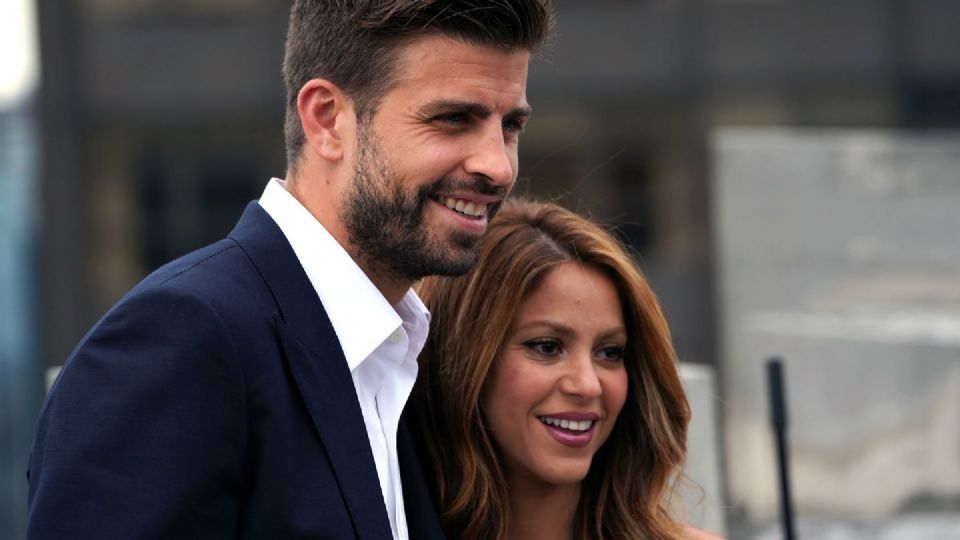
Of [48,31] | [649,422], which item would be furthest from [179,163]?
[649,422]

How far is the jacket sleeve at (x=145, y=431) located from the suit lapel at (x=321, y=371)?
0.18m

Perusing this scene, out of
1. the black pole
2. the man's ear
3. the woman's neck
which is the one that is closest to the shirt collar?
the man's ear

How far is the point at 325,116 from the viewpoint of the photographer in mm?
2703

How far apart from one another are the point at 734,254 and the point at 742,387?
60cm

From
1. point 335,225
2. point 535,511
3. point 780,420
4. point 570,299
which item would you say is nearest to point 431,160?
point 335,225

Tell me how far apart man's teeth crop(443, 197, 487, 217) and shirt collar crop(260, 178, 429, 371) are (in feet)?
0.68

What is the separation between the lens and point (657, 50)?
72.3ft

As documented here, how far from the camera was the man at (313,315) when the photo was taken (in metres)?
2.28

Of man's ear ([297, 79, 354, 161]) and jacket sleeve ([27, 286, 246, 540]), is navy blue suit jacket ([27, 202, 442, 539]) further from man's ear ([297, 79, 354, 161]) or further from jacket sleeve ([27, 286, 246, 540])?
man's ear ([297, 79, 354, 161])

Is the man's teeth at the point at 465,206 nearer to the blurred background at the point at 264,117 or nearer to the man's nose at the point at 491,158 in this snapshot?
the man's nose at the point at 491,158

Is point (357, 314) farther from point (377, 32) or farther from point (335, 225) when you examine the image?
point (377, 32)

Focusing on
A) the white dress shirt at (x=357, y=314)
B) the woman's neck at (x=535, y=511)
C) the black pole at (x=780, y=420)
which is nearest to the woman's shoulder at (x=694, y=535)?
the woman's neck at (x=535, y=511)

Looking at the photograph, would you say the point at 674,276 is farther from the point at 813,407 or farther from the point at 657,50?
the point at 813,407

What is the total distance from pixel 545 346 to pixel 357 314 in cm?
77
